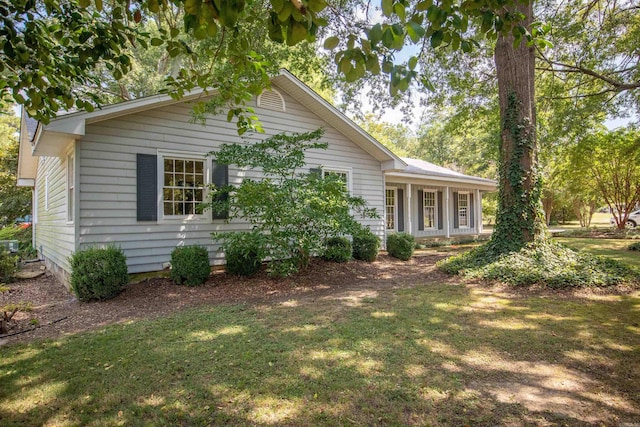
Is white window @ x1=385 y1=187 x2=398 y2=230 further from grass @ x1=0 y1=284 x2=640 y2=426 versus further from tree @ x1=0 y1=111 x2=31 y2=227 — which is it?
tree @ x1=0 y1=111 x2=31 y2=227

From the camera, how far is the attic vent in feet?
28.4

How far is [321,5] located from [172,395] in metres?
2.97

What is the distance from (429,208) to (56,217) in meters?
13.7

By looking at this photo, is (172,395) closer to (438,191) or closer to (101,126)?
(101,126)

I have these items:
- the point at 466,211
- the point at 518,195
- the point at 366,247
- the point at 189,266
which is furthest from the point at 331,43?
the point at 466,211

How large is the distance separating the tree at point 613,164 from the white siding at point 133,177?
14741 mm

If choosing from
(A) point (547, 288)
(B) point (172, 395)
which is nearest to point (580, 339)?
(A) point (547, 288)

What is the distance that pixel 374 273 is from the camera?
8.09 m

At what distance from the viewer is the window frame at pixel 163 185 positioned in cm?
711

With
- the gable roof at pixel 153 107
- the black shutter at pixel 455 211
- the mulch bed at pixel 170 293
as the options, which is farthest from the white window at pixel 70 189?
the black shutter at pixel 455 211

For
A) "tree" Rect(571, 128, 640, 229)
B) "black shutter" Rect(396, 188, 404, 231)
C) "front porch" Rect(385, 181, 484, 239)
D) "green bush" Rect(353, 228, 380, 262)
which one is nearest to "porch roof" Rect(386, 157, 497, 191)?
"front porch" Rect(385, 181, 484, 239)

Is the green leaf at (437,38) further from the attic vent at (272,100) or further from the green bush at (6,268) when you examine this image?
the green bush at (6,268)

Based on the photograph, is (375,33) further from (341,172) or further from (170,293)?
(341,172)

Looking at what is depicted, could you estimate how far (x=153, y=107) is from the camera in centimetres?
705
